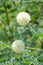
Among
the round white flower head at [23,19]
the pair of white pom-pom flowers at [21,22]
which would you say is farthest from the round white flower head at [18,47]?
the round white flower head at [23,19]

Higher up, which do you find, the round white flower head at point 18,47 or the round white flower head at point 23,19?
the round white flower head at point 23,19

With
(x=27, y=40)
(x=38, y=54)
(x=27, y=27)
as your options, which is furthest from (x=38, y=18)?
(x=38, y=54)

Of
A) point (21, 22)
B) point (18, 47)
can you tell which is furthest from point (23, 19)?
point (18, 47)

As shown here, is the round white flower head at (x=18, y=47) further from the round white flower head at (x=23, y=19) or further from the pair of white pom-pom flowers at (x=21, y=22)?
the round white flower head at (x=23, y=19)

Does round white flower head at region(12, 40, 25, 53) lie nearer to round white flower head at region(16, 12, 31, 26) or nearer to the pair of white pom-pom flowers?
the pair of white pom-pom flowers

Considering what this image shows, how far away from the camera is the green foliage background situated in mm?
1192

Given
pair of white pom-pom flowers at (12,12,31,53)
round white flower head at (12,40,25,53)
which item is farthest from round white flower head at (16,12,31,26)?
round white flower head at (12,40,25,53)

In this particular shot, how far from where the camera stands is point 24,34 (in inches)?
56.9

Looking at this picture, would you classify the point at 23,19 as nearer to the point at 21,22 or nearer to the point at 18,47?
the point at 21,22

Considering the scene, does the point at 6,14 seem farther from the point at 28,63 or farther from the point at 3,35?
the point at 28,63

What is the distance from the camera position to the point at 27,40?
1452 mm

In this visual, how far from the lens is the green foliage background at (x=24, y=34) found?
119 centimetres

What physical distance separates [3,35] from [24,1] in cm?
43

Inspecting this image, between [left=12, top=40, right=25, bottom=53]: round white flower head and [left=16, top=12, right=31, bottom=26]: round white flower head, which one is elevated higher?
[left=16, top=12, right=31, bottom=26]: round white flower head
